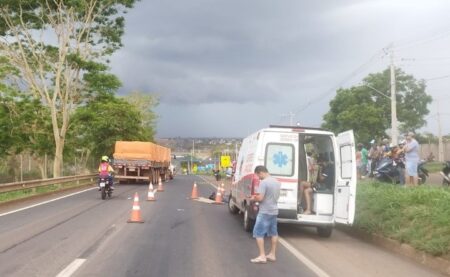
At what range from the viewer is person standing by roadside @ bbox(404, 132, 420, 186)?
16281mm

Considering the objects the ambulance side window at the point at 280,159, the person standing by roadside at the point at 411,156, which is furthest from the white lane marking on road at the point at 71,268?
the person standing by roadside at the point at 411,156

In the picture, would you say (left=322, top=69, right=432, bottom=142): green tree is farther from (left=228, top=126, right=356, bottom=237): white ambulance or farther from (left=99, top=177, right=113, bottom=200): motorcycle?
(left=228, top=126, right=356, bottom=237): white ambulance

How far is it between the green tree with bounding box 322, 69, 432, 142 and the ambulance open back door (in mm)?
49188

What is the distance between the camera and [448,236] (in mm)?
9750

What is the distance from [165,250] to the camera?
10352 mm

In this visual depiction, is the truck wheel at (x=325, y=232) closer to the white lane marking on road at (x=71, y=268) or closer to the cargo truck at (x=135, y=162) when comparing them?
the white lane marking on road at (x=71, y=268)

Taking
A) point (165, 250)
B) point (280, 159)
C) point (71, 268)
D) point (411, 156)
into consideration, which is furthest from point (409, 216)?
point (71, 268)

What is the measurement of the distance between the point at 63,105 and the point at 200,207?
1818cm

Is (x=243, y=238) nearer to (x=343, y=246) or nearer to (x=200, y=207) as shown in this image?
(x=343, y=246)

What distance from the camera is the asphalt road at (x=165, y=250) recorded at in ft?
28.5

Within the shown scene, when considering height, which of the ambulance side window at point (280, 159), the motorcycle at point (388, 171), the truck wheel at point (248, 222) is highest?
the ambulance side window at point (280, 159)

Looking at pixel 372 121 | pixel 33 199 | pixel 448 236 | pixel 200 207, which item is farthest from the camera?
pixel 372 121

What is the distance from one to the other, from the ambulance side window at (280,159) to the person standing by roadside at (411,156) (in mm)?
5060

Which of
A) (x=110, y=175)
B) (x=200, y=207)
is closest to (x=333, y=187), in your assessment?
(x=200, y=207)
